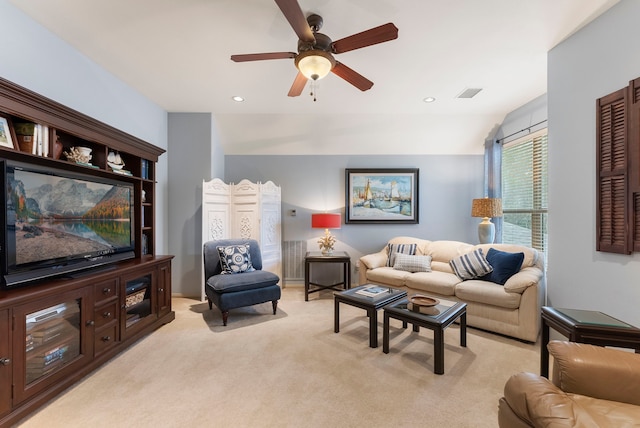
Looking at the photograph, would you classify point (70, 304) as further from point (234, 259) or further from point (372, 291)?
point (372, 291)

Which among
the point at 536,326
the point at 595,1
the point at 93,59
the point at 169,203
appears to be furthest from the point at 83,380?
the point at 595,1

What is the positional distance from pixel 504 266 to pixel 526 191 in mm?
1377

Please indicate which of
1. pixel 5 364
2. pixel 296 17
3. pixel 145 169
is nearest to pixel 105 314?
pixel 5 364

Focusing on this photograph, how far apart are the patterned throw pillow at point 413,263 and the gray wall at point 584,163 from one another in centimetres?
132

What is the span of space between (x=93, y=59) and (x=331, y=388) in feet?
12.1

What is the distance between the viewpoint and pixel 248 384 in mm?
1916

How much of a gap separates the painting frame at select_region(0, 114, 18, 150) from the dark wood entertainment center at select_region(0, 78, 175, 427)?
21 millimetres

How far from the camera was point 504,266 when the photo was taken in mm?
2977

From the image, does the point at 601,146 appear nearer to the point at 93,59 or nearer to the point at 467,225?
→ the point at 467,225

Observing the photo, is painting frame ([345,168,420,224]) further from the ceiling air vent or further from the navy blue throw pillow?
the navy blue throw pillow

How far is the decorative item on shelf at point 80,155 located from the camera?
219 cm

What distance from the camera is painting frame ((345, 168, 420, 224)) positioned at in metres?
4.48

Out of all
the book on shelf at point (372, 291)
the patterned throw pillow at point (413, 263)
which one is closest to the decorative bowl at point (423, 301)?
the book on shelf at point (372, 291)

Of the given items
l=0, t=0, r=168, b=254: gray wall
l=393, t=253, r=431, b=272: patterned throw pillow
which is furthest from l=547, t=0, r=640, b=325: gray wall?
l=0, t=0, r=168, b=254: gray wall
